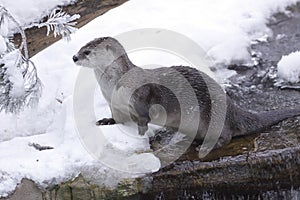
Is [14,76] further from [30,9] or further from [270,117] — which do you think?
[270,117]

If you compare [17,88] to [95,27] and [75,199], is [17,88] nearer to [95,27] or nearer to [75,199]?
[75,199]

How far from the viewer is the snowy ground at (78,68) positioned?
9.61 ft

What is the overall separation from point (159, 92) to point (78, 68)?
1.11m

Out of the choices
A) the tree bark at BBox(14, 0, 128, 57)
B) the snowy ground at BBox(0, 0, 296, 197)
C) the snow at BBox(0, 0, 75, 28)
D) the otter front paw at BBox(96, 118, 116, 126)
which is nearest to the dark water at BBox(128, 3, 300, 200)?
the snowy ground at BBox(0, 0, 296, 197)

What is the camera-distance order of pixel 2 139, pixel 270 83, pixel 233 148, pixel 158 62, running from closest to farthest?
pixel 233 148, pixel 2 139, pixel 270 83, pixel 158 62

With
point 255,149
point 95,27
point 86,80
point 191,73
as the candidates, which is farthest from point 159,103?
point 95,27

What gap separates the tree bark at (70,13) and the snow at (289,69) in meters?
1.02

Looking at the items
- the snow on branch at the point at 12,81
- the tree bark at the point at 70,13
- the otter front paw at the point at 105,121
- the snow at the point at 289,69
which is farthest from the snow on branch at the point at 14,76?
the snow at the point at 289,69

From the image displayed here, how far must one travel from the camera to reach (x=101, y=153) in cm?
298

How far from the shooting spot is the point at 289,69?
3742 mm

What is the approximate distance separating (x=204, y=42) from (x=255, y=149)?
Result: 1.41m

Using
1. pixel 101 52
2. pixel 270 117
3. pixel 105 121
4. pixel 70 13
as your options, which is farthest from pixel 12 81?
pixel 270 117

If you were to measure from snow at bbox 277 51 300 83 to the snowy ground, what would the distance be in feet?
0.98

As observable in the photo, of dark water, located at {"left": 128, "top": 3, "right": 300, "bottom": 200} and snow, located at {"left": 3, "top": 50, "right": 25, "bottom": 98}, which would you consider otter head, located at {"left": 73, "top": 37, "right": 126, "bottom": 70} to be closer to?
snow, located at {"left": 3, "top": 50, "right": 25, "bottom": 98}
